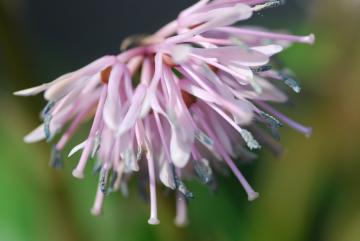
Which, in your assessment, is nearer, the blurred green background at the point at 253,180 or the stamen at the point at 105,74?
Result: the stamen at the point at 105,74

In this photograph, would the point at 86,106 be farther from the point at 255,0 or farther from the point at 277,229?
the point at 277,229

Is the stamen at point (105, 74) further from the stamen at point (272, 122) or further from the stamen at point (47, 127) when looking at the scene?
the stamen at point (272, 122)

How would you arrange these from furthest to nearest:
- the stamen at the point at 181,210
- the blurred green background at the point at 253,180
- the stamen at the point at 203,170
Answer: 1. the blurred green background at the point at 253,180
2. the stamen at the point at 181,210
3. the stamen at the point at 203,170

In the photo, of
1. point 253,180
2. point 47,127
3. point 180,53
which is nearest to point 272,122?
point 180,53

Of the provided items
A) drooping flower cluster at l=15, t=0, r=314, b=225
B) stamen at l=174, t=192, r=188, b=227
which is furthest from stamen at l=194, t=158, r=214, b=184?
stamen at l=174, t=192, r=188, b=227

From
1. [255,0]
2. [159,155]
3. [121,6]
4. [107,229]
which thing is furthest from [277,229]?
[121,6]

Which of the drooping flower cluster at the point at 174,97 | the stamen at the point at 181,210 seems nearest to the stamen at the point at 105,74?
the drooping flower cluster at the point at 174,97

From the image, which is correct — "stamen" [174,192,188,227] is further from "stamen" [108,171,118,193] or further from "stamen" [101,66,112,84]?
"stamen" [101,66,112,84]
